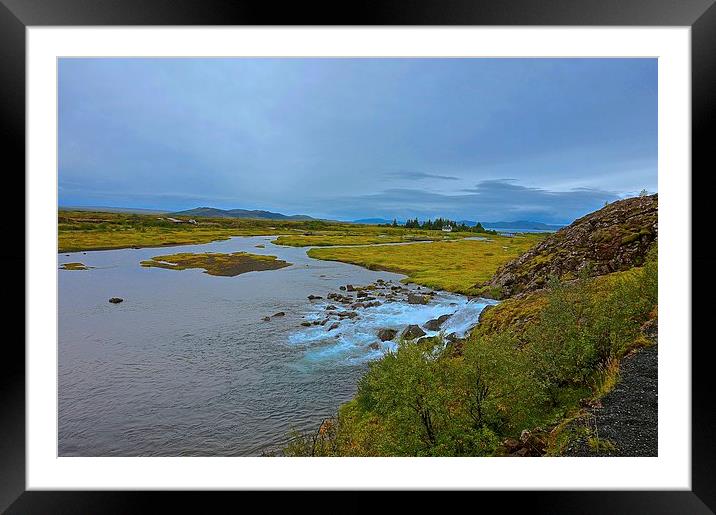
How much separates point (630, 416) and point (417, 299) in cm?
366

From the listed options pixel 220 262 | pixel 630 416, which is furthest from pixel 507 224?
pixel 220 262

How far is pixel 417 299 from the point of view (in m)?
6.01

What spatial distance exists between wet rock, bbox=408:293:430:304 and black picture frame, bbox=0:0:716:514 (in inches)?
169

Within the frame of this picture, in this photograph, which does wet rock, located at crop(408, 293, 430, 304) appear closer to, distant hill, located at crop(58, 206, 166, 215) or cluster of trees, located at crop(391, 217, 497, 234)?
cluster of trees, located at crop(391, 217, 497, 234)

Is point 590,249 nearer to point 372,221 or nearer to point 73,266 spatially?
point 372,221

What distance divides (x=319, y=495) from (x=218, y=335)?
468 centimetres

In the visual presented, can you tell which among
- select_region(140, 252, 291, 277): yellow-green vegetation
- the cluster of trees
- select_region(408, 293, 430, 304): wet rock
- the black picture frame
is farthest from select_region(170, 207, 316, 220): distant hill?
the black picture frame

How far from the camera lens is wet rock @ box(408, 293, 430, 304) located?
5.99 m

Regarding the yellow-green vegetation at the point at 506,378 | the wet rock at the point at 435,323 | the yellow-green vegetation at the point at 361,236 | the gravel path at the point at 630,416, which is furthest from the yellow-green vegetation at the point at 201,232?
the gravel path at the point at 630,416

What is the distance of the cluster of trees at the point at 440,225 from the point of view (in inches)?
224
